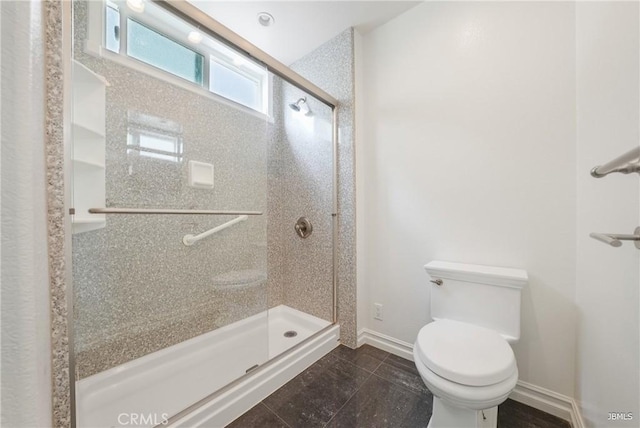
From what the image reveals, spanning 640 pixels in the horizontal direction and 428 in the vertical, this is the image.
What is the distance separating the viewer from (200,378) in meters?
1.31

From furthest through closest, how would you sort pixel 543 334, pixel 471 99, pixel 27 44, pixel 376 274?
1. pixel 376 274
2. pixel 471 99
3. pixel 543 334
4. pixel 27 44

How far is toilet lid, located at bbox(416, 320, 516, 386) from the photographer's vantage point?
0.85 m

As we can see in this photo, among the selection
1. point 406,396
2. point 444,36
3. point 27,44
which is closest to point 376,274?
point 406,396

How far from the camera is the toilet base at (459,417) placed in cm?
95

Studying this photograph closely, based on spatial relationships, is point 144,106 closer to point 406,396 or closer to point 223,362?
point 223,362

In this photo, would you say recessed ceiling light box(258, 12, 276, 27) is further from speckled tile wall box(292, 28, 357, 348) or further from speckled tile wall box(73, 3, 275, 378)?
speckled tile wall box(73, 3, 275, 378)

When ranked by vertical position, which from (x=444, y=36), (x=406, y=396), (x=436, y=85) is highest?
(x=444, y=36)

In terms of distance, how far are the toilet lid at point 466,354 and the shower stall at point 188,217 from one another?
84 cm

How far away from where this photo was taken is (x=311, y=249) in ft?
6.63

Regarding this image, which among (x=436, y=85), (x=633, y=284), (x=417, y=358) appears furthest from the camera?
(x=436, y=85)

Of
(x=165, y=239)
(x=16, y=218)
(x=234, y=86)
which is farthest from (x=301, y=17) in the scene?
(x=16, y=218)

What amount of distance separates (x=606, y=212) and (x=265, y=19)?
211 centimetres

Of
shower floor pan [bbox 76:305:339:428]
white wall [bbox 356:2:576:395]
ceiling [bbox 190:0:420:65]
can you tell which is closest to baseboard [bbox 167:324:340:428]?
shower floor pan [bbox 76:305:339:428]

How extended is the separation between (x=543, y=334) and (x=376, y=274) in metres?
0.92
